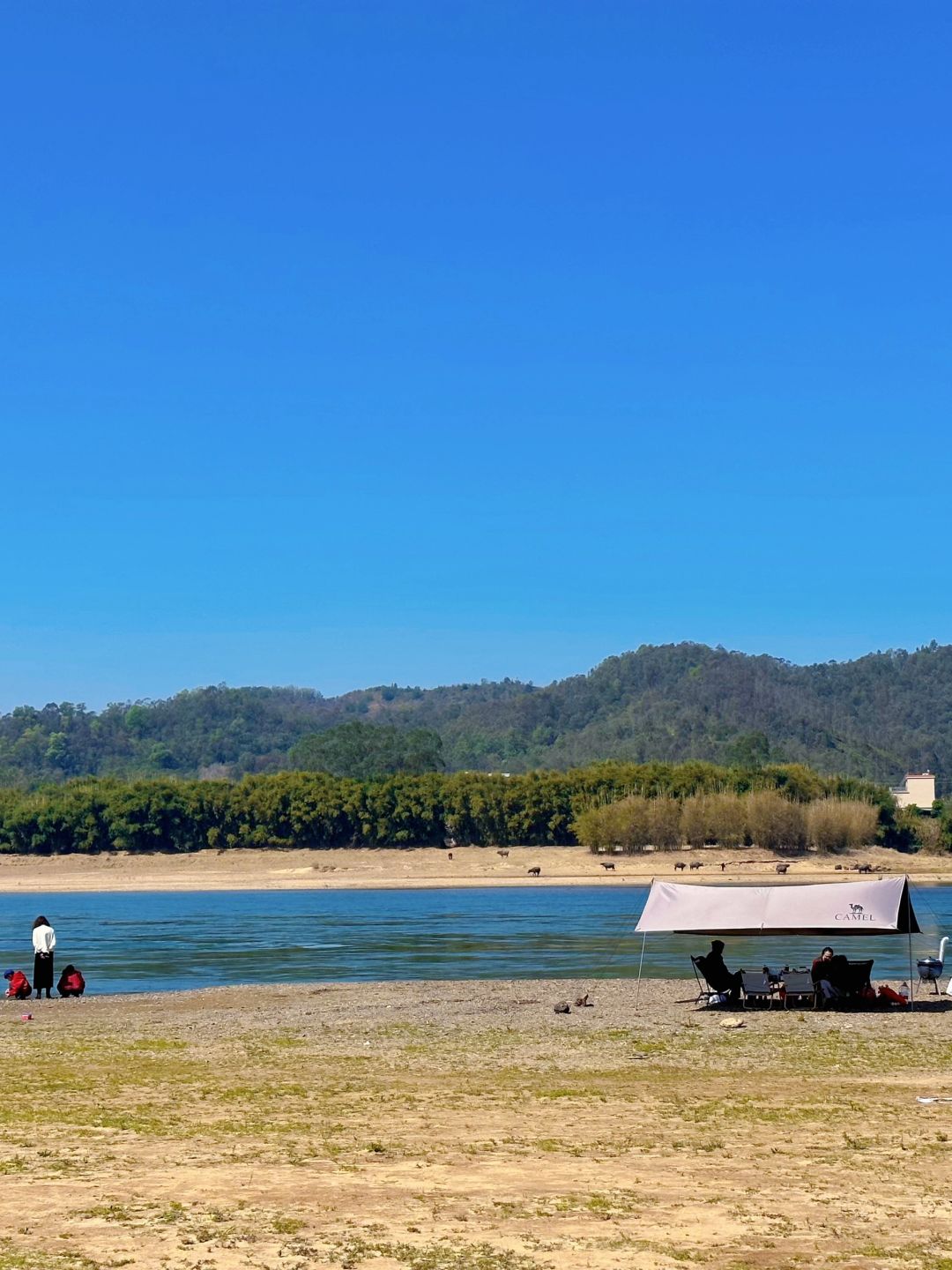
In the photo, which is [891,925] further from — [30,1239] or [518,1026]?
[30,1239]

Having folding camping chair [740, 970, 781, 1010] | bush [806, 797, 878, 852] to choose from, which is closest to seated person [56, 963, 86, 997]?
folding camping chair [740, 970, 781, 1010]

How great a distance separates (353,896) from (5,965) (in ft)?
208

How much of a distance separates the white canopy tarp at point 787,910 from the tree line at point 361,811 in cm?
12045

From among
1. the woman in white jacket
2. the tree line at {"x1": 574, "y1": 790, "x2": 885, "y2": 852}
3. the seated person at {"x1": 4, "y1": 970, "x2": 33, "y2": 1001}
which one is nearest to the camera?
the woman in white jacket

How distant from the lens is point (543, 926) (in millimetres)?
66062

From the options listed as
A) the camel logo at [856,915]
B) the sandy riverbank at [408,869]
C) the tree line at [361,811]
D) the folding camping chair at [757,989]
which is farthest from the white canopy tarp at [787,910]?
the tree line at [361,811]

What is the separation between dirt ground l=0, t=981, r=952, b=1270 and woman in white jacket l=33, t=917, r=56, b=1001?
7209 mm

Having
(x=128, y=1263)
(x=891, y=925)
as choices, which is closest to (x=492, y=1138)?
(x=128, y=1263)

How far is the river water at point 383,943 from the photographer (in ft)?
140

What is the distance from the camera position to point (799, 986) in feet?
100

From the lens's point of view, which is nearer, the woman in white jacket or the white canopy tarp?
the white canopy tarp

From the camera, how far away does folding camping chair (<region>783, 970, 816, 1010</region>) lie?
30.3 metres

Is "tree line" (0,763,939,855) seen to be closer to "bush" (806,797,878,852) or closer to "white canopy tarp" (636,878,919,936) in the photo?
"bush" (806,797,878,852)

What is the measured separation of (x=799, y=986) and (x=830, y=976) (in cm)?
63
